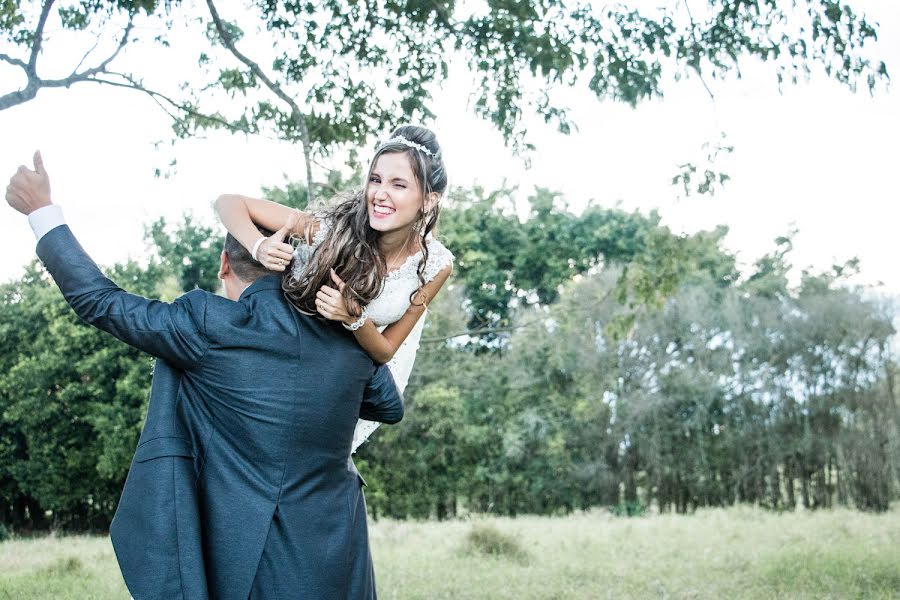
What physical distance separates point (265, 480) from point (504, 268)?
26902 mm

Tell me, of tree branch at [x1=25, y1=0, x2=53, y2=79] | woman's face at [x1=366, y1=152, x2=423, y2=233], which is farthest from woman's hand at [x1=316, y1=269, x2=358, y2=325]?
tree branch at [x1=25, y1=0, x2=53, y2=79]

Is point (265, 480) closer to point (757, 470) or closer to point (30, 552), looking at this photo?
point (30, 552)

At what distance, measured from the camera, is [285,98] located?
652cm

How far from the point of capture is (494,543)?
10625 mm

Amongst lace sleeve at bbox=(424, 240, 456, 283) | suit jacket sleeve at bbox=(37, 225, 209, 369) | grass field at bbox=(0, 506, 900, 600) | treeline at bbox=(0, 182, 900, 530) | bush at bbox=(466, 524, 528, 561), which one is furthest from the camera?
treeline at bbox=(0, 182, 900, 530)

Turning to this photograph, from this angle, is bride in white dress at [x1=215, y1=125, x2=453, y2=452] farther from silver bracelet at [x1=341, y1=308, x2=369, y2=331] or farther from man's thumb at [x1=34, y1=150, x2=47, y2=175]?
man's thumb at [x1=34, y1=150, x2=47, y2=175]

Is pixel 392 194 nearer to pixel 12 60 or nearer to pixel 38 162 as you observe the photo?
pixel 38 162

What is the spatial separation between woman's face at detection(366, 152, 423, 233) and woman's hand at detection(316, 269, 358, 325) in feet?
1.45

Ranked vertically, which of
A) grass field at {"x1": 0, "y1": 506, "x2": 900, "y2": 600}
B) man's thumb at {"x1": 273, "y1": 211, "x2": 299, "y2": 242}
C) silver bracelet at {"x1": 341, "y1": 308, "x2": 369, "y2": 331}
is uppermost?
man's thumb at {"x1": 273, "y1": 211, "x2": 299, "y2": 242}

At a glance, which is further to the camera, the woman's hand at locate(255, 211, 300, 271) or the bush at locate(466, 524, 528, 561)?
the bush at locate(466, 524, 528, 561)

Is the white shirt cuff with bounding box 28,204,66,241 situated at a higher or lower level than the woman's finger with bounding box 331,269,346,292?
higher

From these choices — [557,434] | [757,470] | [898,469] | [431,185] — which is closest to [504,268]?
[557,434]

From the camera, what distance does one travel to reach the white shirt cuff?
2.23 meters

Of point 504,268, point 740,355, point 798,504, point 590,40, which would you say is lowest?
point 798,504
